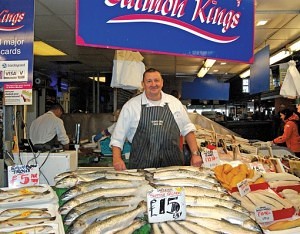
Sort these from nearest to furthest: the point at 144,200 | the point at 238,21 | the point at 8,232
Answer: the point at 8,232 → the point at 144,200 → the point at 238,21

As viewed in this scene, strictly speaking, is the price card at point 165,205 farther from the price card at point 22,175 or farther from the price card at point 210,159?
the price card at point 210,159

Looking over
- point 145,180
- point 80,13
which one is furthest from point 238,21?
point 145,180

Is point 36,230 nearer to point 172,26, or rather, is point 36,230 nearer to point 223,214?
point 223,214

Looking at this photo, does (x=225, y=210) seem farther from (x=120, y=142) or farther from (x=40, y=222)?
(x=120, y=142)

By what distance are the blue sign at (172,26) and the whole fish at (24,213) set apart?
1069 millimetres

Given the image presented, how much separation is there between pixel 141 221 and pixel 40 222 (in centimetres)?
57

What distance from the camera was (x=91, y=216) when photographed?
1980mm

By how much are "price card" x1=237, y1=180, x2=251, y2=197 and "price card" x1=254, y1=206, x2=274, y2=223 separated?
0.35 metres

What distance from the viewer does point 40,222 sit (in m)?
2.04

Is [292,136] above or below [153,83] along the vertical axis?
below

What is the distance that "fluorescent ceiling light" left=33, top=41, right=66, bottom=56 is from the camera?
28.5 feet

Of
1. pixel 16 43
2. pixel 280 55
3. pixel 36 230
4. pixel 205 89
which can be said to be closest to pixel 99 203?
pixel 36 230

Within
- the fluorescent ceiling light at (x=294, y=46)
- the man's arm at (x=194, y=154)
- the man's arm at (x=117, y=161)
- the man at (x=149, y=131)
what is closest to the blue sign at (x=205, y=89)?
the fluorescent ceiling light at (x=294, y=46)

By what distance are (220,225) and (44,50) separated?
330 inches
